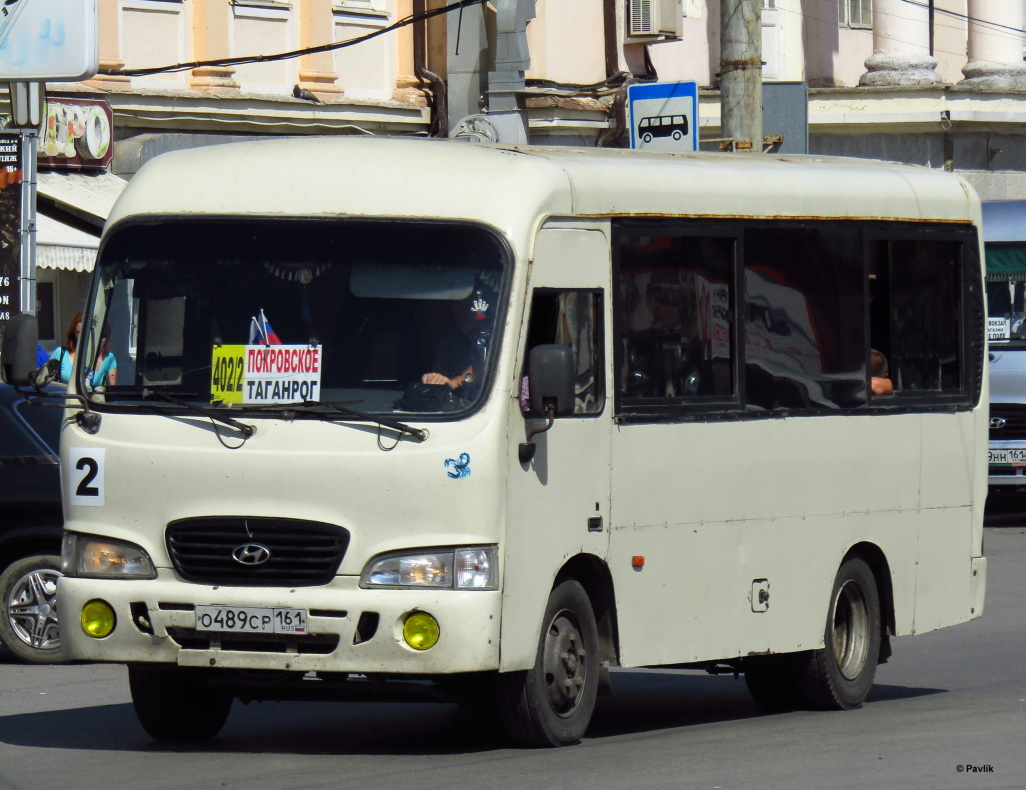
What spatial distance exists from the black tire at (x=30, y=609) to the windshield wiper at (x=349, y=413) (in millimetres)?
4118

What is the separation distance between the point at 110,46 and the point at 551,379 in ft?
51.4

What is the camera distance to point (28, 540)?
12.1m

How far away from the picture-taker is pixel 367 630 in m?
8.14

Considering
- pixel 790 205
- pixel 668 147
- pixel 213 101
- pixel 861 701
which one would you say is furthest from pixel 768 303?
pixel 213 101

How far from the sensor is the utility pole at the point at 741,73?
57.6 feet

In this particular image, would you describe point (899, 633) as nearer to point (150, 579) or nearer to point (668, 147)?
point (150, 579)

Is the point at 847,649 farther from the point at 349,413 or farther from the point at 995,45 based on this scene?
the point at 995,45

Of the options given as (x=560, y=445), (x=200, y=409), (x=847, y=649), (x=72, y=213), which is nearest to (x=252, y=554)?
(x=200, y=409)

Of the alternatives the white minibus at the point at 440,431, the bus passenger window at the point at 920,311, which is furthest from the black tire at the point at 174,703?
the bus passenger window at the point at 920,311

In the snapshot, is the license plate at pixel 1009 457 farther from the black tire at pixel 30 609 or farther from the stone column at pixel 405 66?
the black tire at pixel 30 609

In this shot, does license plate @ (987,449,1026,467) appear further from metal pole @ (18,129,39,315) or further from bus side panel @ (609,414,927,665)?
bus side panel @ (609,414,927,665)

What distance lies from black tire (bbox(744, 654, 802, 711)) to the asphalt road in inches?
4.1

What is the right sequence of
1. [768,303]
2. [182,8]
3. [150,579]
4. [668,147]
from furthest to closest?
[182,8], [668,147], [768,303], [150,579]

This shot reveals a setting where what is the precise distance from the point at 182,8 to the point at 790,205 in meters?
15.1
